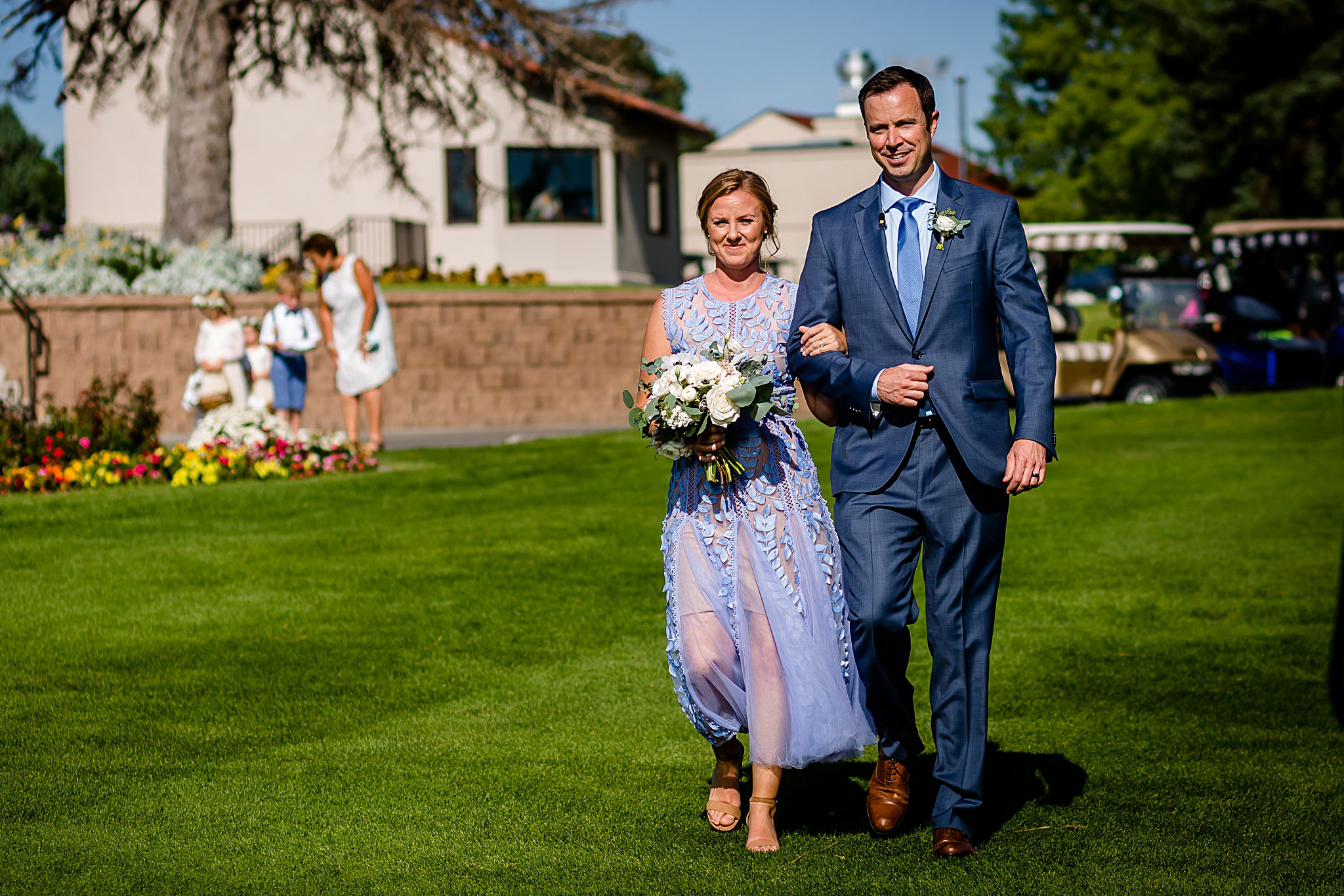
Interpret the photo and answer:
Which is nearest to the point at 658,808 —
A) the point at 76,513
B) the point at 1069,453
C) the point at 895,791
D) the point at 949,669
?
the point at 895,791

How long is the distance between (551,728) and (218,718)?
1.47 m

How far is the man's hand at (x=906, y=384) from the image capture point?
13.7 ft

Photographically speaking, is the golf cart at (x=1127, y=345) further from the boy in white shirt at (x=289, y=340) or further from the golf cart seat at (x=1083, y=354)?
the boy in white shirt at (x=289, y=340)

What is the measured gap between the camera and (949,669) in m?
4.34

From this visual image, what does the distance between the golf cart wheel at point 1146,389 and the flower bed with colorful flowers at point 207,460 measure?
1154cm

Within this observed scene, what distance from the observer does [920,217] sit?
434cm

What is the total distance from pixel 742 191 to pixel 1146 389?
16708 millimetres

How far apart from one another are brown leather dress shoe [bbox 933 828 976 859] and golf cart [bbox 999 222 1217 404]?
1525 cm

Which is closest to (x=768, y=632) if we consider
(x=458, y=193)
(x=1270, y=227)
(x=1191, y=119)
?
(x=1270, y=227)

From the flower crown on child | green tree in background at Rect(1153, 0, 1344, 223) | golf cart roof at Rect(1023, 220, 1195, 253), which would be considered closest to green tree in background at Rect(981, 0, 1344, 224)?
green tree in background at Rect(1153, 0, 1344, 223)

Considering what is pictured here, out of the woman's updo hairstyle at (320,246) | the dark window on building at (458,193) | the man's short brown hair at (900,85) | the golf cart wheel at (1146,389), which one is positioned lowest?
the golf cart wheel at (1146,389)

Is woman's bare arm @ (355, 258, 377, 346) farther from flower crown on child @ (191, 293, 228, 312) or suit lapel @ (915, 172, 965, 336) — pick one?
suit lapel @ (915, 172, 965, 336)

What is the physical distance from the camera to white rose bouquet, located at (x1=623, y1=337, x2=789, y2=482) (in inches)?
169

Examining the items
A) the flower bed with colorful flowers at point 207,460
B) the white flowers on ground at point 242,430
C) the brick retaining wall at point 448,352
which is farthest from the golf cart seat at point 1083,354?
the white flowers on ground at point 242,430
